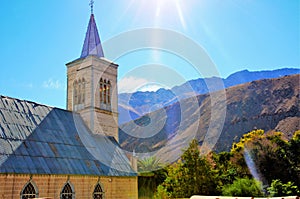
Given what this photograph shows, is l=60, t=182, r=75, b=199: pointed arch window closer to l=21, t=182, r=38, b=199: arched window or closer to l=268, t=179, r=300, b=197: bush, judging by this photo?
l=21, t=182, r=38, b=199: arched window

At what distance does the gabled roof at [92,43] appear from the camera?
32656 mm

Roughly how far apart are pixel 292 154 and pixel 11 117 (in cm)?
2701

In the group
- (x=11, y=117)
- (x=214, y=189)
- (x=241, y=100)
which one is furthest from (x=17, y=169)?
(x=241, y=100)

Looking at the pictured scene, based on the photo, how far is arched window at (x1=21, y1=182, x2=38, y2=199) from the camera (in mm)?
19812

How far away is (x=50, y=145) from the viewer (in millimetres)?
23047

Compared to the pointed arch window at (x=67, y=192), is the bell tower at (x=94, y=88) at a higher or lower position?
higher

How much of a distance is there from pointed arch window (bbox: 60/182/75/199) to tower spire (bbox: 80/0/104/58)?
13.9 metres

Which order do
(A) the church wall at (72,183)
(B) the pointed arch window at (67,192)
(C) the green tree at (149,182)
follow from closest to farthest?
(A) the church wall at (72,183)
(B) the pointed arch window at (67,192)
(C) the green tree at (149,182)

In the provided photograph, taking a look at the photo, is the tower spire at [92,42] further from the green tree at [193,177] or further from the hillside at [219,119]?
the hillside at [219,119]

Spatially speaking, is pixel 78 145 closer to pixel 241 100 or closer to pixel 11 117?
pixel 11 117

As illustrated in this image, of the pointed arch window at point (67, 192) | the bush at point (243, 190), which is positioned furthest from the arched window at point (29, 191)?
the bush at point (243, 190)

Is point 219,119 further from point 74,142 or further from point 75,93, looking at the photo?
point 74,142

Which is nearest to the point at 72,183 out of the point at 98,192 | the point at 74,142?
the point at 98,192

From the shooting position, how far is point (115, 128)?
3167cm
